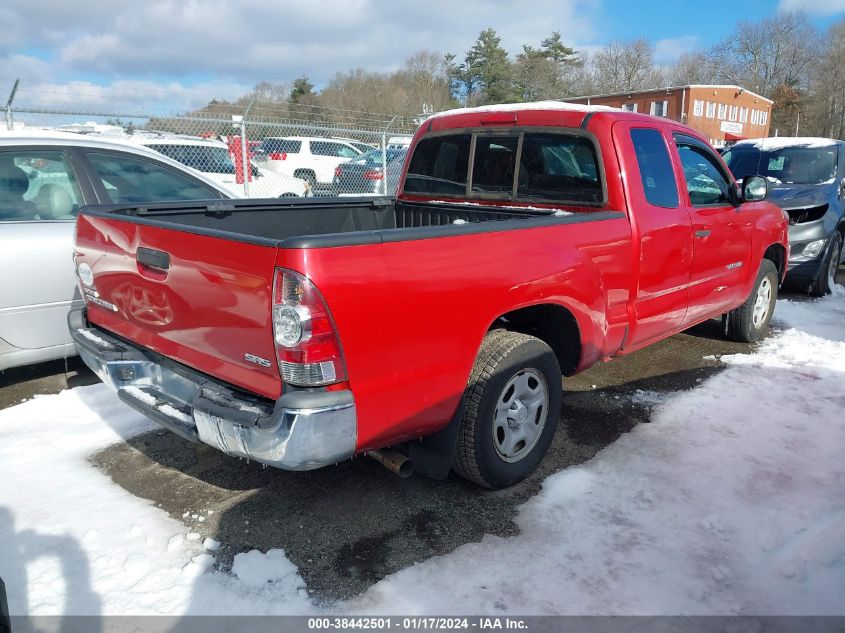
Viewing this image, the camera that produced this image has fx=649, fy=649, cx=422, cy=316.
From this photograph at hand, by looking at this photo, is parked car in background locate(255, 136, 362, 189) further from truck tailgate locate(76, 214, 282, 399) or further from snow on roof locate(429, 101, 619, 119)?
truck tailgate locate(76, 214, 282, 399)

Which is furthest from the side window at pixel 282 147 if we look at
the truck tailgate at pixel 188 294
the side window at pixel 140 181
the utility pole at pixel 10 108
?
the truck tailgate at pixel 188 294

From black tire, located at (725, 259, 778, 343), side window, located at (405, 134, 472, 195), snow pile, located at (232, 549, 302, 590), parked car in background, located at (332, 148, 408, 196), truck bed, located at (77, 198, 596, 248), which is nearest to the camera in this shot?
snow pile, located at (232, 549, 302, 590)

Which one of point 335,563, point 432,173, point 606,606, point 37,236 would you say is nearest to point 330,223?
point 432,173

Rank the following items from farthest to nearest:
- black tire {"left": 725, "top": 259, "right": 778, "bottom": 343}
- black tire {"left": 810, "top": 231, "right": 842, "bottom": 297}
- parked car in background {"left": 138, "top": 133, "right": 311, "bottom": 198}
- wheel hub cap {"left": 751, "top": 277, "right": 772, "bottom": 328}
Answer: parked car in background {"left": 138, "top": 133, "right": 311, "bottom": 198}, black tire {"left": 810, "top": 231, "right": 842, "bottom": 297}, wheel hub cap {"left": 751, "top": 277, "right": 772, "bottom": 328}, black tire {"left": 725, "top": 259, "right": 778, "bottom": 343}

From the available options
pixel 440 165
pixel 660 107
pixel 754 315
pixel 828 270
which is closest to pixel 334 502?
pixel 440 165

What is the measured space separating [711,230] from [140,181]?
168 inches

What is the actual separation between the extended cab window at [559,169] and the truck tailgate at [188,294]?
2.25 metres

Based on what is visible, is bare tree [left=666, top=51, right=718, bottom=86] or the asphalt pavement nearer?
the asphalt pavement

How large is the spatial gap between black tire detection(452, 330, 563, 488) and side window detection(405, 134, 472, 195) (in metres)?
1.67

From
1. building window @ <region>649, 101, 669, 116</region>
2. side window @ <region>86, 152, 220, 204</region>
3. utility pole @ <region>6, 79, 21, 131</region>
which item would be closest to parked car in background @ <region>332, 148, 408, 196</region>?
utility pole @ <region>6, 79, 21, 131</region>

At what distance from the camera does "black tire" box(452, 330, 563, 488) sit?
299cm

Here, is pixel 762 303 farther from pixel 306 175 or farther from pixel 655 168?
pixel 306 175

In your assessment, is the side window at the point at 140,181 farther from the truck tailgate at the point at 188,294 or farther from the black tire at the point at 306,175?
the black tire at the point at 306,175

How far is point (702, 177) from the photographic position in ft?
15.4
